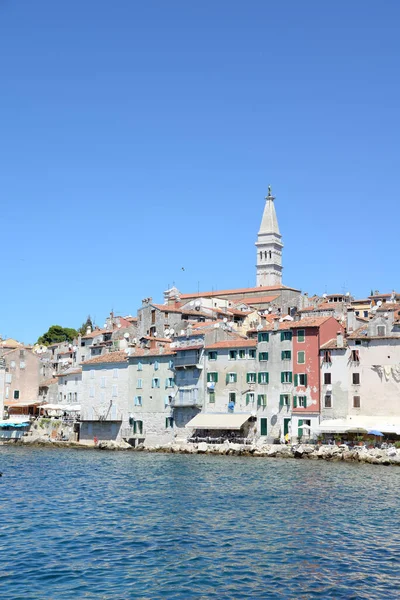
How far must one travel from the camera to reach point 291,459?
5716 cm

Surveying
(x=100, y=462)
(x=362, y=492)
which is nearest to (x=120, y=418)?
(x=100, y=462)

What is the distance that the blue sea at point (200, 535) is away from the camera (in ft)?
64.7

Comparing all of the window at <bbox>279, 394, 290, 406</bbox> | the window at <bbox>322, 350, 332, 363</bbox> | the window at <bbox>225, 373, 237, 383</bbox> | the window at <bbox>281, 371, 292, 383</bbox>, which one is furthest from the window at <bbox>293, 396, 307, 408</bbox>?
the window at <bbox>225, 373, 237, 383</bbox>

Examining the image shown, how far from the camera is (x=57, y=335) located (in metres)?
137

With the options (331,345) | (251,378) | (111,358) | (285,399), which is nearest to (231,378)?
(251,378)

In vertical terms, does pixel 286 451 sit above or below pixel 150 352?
below

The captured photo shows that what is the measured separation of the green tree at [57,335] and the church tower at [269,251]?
49871 mm

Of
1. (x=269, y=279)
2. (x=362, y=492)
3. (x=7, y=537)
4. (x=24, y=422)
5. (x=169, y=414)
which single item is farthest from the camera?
(x=269, y=279)

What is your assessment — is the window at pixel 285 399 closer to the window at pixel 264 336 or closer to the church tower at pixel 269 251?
the window at pixel 264 336

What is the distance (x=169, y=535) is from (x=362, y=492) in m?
14.1

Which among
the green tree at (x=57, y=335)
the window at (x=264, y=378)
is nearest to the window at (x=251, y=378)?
the window at (x=264, y=378)

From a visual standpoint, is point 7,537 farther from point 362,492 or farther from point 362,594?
point 362,492

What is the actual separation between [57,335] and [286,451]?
8340 centimetres

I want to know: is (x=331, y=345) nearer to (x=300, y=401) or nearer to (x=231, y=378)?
(x=300, y=401)
